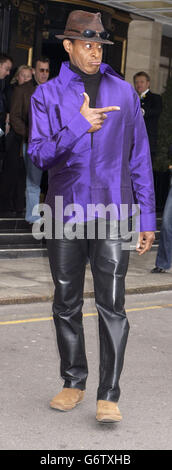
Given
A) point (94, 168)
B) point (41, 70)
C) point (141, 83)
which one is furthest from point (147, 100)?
point (94, 168)

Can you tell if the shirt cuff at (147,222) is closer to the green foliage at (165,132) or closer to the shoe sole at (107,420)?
the shoe sole at (107,420)

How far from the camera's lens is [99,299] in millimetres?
4285

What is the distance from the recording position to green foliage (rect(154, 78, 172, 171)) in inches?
635

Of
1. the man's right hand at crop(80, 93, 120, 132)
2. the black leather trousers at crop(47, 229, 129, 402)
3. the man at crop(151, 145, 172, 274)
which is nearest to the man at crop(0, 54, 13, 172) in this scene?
the man at crop(151, 145, 172, 274)

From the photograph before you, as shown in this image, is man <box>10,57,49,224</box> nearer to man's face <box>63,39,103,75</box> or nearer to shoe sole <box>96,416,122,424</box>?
man's face <box>63,39,103,75</box>

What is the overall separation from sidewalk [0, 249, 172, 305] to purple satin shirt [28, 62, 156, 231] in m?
3.39

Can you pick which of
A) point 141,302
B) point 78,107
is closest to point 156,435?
point 78,107

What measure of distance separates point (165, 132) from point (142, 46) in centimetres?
283

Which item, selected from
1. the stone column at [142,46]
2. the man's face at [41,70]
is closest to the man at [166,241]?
the man's face at [41,70]

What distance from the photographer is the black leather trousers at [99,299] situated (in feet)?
13.9

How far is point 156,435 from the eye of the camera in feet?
13.6

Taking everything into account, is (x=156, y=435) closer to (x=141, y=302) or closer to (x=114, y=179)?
(x=114, y=179)

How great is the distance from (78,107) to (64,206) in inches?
19.3

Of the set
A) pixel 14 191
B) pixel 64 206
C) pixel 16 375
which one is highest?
pixel 64 206
